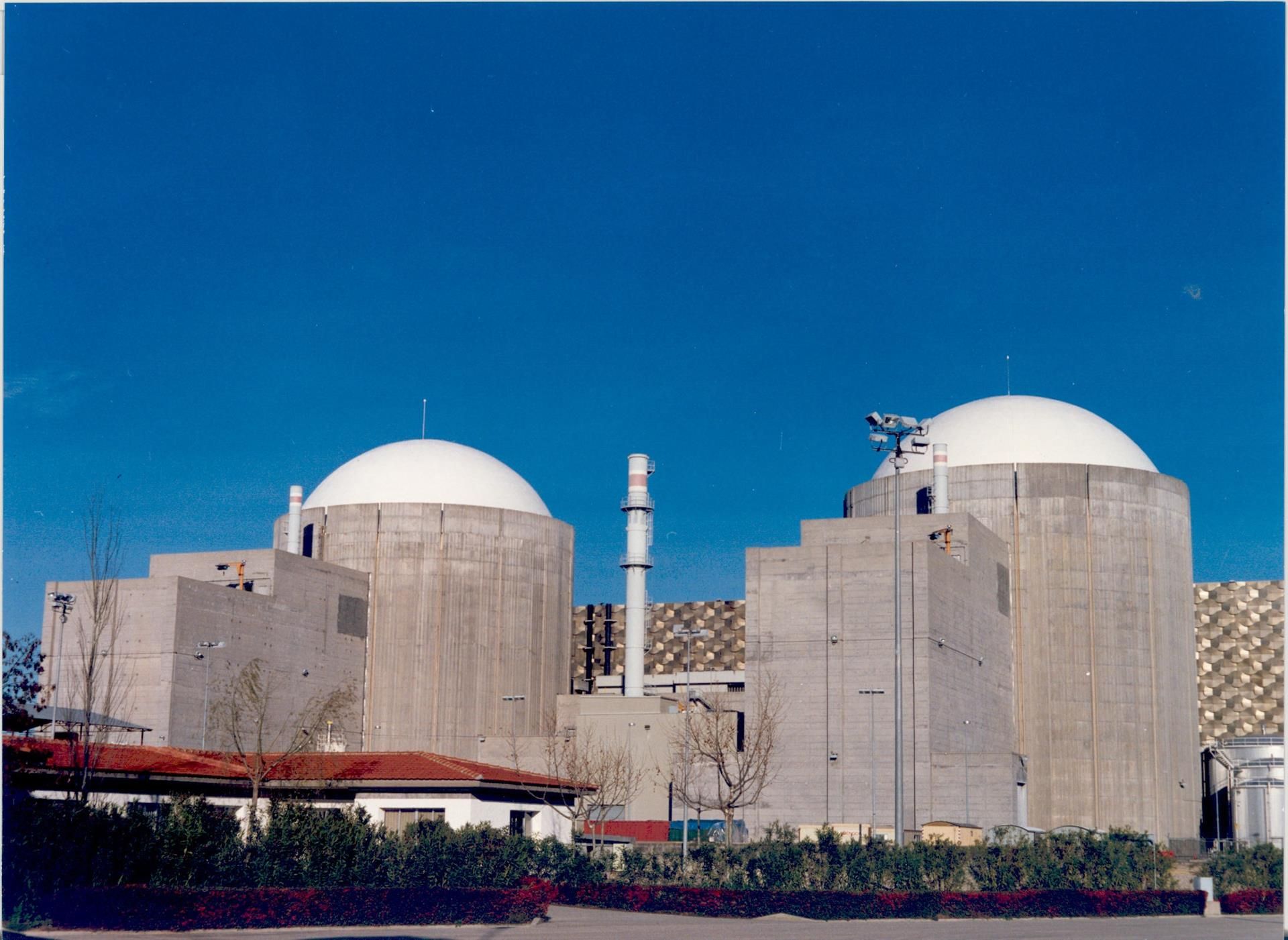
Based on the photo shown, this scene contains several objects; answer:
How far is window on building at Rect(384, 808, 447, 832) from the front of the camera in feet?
137

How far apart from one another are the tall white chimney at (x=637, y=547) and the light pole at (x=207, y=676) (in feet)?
77.8

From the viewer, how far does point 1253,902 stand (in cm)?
3828

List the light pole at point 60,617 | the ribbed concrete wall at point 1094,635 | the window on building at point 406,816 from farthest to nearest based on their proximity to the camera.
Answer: the ribbed concrete wall at point 1094,635
the light pole at point 60,617
the window on building at point 406,816

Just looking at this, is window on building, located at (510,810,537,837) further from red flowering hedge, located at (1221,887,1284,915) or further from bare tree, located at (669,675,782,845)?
red flowering hedge, located at (1221,887,1284,915)

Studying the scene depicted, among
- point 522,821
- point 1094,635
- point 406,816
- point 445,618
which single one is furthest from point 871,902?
point 445,618

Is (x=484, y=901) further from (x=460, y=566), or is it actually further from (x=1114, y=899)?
(x=460, y=566)

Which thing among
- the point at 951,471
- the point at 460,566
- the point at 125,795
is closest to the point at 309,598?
the point at 460,566

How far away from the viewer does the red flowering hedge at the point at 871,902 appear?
34.3m

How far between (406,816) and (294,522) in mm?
45266

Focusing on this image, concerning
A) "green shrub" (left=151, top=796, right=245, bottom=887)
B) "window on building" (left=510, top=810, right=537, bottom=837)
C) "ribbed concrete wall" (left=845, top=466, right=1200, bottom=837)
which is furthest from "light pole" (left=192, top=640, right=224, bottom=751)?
"green shrub" (left=151, top=796, right=245, bottom=887)

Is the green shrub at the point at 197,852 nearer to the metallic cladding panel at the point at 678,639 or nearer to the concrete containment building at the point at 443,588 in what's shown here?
the concrete containment building at the point at 443,588

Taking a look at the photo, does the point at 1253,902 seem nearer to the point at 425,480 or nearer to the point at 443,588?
the point at 443,588

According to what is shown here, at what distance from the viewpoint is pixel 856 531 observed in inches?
2852

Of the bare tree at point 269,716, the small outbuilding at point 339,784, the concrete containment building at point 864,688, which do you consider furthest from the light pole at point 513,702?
the small outbuilding at point 339,784
